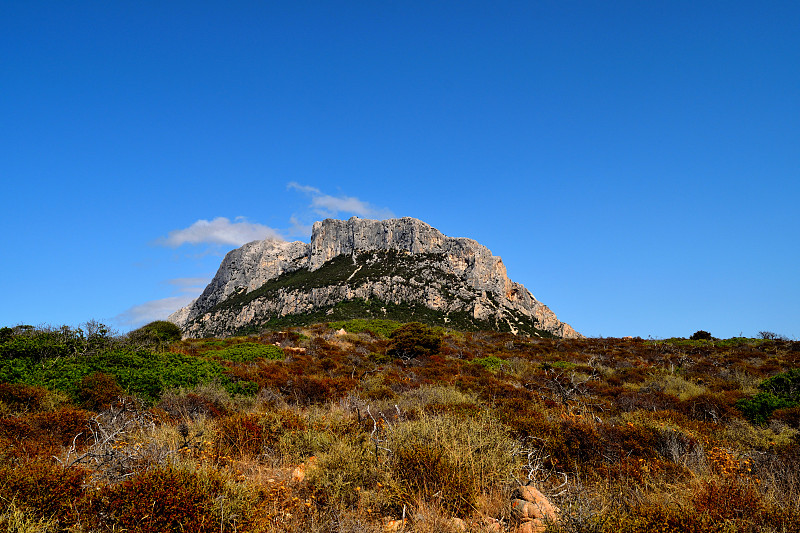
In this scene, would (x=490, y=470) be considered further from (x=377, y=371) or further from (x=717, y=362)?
(x=717, y=362)

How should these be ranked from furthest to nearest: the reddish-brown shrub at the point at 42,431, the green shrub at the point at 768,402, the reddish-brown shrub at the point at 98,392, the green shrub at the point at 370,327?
the green shrub at the point at 370,327 → the green shrub at the point at 768,402 → the reddish-brown shrub at the point at 98,392 → the reddish-brown shrub at the point at 42,431

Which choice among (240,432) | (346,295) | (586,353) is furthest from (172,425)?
(346,295)

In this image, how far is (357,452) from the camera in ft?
16.6

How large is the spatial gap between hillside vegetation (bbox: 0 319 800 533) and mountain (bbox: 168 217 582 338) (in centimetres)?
5761

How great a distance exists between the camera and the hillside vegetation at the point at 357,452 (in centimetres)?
360

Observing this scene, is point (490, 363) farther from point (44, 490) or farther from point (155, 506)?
point (44, 490)

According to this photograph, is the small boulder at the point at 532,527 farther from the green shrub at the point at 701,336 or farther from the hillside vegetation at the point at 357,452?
the green shrub at the point at 701,336

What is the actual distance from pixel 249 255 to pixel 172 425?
12845 centimetres

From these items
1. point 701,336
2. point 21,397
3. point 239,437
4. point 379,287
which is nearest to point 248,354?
point 21,397

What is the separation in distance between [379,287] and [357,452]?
78755 millimetres

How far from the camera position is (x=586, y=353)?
22328 millimetres

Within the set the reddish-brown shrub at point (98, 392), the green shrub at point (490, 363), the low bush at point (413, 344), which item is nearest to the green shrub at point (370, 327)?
the low bush at point (413, 344)

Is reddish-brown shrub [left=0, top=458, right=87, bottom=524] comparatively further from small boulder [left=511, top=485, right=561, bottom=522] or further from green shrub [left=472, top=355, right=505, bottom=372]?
green shrub [left=472, top=355, right=505, bottom=372]

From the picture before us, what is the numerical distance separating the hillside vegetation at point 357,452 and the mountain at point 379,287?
57.6m
